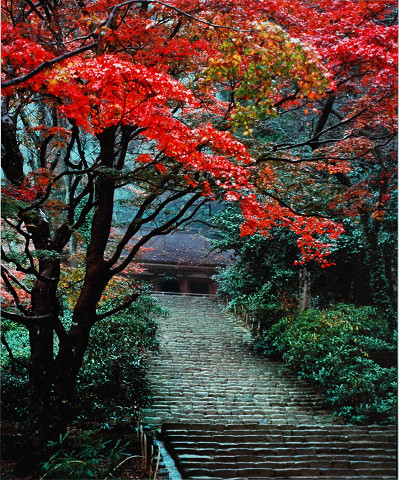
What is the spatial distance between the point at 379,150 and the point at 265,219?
5.74 ft

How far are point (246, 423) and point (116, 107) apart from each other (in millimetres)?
3744

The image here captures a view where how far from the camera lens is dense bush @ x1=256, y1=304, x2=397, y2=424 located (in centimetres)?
511

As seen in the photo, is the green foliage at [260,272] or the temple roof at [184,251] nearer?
the green foliage at [260,272]

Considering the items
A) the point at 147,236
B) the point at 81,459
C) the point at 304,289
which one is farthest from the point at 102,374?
the point at 304,289

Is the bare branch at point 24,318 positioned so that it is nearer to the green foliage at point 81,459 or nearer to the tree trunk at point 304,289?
the green foliage at point 81,459

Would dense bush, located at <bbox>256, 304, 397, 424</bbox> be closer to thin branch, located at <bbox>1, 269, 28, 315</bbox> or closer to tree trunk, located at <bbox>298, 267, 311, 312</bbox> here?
tree trunk, located at <bbox>298, 267, 311, 312</bbox>

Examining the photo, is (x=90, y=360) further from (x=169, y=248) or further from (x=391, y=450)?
(x=169, y=248)

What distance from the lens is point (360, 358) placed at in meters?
5.72

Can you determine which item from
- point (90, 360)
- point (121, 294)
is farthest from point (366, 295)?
point (90, 360)

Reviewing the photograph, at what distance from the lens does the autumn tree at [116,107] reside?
12.0ft

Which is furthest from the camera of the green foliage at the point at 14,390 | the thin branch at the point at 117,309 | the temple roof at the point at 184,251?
the temple roof at the point at 184,251

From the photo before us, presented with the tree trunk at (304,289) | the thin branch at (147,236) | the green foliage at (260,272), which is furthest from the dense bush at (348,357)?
the thin branch at (147,236)

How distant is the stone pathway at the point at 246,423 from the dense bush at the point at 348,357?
0.83ft

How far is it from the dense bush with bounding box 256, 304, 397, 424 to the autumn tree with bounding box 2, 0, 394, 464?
205 centimetres
